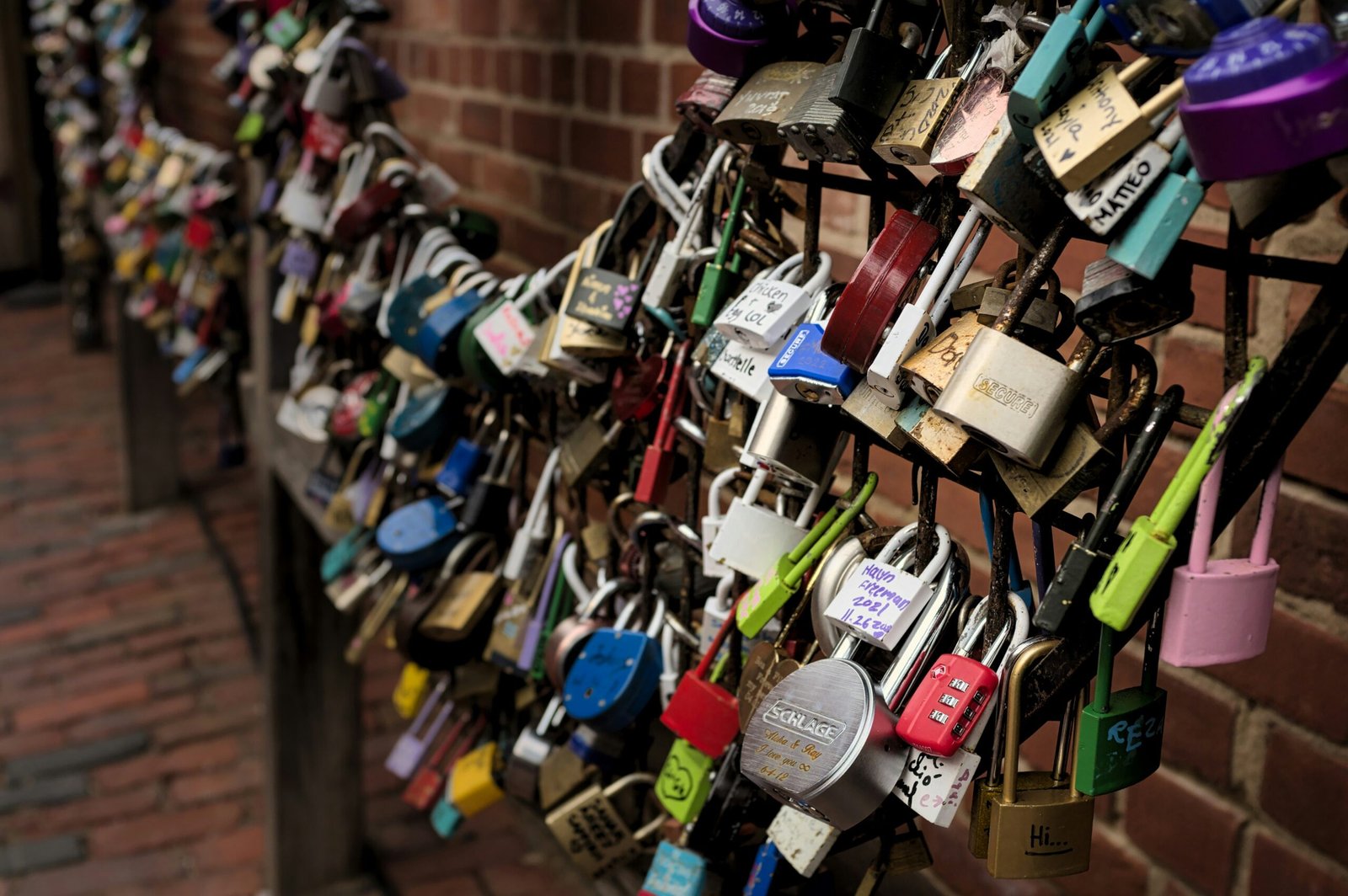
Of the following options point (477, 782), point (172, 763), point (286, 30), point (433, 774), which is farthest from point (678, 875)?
point (172, 763)

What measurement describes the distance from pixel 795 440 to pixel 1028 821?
0.62ft

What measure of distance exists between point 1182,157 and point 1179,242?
0.03 m

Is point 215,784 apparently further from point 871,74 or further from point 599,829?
point 871,74

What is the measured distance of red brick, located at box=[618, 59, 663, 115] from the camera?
157 centimetres

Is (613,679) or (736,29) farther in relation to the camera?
(613,679)

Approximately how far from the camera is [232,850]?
A: 2.24 m

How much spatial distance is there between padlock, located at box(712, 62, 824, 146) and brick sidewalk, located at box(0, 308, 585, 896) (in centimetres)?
87

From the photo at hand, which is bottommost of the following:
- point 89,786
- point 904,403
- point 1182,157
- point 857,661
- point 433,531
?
point 89,786

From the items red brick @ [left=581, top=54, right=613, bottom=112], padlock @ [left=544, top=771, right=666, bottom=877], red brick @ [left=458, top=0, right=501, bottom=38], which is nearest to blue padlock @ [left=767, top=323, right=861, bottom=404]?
padlock @ [left=544, top=771, right=666, bottom=877]

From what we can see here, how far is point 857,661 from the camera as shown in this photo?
0.53 meters

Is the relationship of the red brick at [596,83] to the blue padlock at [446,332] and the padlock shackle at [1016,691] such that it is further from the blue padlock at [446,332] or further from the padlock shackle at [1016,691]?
the padlock shackle at [1016,691]

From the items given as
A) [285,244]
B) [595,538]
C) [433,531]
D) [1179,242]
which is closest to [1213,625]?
[1179,242]

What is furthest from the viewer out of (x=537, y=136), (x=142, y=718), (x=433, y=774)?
(x=142, y=718)

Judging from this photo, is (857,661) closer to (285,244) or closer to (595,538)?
(595,538)
